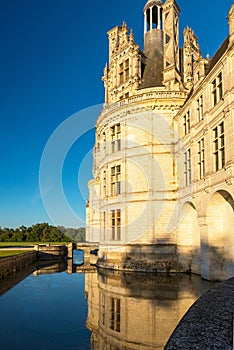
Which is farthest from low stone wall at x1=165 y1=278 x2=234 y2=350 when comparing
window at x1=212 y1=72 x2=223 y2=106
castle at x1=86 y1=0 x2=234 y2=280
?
window at x1=212 y1=72 x2=223 y2=106

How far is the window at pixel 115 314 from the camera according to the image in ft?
29.3

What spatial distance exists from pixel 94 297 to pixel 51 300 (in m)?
1.73

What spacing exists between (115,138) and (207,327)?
58.6 feet

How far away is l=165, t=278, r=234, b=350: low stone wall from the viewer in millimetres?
4082

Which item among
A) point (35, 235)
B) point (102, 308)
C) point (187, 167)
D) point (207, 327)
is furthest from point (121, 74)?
point (35, 235)

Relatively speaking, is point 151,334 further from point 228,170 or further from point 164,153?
point 164,153

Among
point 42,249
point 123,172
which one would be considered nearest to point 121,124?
point 123,172

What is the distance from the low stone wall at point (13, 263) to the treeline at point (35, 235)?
35916 mm

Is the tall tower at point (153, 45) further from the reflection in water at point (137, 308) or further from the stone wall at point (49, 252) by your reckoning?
the stone wall at point (49, 252)

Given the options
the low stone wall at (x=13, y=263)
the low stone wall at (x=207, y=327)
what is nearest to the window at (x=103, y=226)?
the low stone wall at (x=13, y=263)

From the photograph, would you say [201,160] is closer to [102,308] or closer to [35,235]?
[102,308]

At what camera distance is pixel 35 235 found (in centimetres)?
6525

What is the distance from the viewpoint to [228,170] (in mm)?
12680

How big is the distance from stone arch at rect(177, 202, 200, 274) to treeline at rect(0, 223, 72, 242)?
46.6 metres
